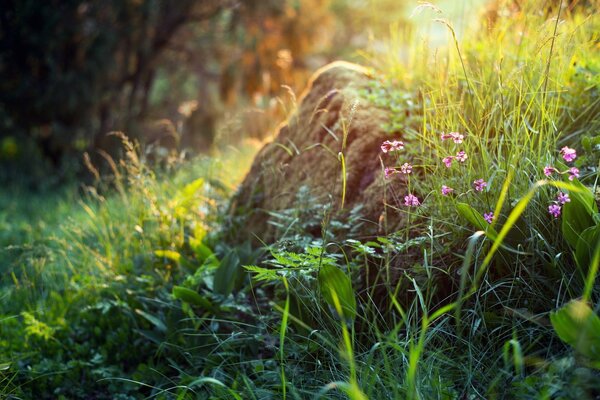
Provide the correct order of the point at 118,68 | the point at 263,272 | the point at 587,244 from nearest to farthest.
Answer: the point at 587,244
the point at 263,272
the point at 118,68

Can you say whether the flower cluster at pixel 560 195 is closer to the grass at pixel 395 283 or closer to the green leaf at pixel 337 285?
the grass at pixel 395 283

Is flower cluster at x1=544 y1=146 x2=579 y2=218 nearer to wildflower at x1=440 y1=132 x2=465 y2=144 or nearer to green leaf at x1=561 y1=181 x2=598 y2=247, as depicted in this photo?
green leaf at x1=561 y1=181 x2=598 y2=247

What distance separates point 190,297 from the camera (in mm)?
2703

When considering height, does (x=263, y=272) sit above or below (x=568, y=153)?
Answer: below

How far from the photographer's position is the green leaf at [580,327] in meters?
1.55

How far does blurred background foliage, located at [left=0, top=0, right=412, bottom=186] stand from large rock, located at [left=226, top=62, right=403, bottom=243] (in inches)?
124

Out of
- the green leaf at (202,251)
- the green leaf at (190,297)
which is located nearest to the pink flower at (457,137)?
the green leaf at (190,297)

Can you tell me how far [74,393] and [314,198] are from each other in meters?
1.38

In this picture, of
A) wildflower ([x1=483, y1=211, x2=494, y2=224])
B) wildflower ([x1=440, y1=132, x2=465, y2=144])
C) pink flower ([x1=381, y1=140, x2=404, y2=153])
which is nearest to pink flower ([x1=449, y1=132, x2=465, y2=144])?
wildflower ([x1=440, y1=132, x2=465, y2=144])

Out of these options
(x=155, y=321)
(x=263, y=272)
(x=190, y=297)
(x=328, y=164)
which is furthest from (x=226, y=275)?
(x=328, y=164)

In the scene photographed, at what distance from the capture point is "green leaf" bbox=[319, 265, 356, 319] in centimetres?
212

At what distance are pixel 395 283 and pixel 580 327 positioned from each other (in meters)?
0.97

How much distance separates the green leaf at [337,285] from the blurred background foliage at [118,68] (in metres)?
4.77

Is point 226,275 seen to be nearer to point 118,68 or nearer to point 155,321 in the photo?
point 155,321
